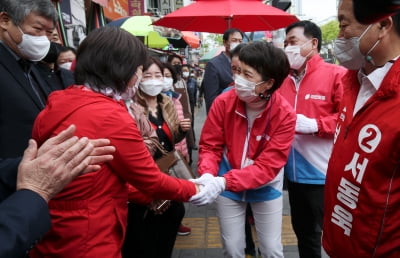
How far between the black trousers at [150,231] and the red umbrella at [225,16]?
2.77 metres

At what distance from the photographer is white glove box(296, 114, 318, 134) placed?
8.56ft

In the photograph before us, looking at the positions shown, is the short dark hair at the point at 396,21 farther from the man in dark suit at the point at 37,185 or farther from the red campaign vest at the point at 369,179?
the man in dark suit at the point at 37,185

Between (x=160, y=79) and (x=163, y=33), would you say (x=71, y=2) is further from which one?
(x=160, y=79)

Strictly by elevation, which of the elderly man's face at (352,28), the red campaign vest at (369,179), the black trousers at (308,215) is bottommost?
the black trousers at (308,215)

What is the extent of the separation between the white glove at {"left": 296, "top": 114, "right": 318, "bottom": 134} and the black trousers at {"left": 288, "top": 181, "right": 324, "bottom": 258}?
0.47 metres

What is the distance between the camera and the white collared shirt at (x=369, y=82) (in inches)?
62.0

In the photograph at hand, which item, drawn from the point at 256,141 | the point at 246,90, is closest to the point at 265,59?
the point at 246,90

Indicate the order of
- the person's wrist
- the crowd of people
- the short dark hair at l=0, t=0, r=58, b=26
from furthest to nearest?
the short dark hair at l=0, t=0, r=58, b=26
the crowd of people
the person's wrist

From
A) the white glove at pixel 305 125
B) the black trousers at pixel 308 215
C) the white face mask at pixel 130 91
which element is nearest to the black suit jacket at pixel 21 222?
the white face mask at pixel 130 91

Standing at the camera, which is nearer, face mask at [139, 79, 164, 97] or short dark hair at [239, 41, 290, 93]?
short dark hair at [239, 41, 290, 93]

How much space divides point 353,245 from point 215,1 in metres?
Answer: 3.85

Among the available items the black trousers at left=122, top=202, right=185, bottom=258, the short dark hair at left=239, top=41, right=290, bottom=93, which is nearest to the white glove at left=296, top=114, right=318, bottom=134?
the short dark hair at left=239, top=41, right=290, bottom=93

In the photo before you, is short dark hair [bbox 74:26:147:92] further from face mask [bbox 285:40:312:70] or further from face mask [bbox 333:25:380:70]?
face mask [bbox 285:40:312:70]

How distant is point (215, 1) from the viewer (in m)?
4.71
